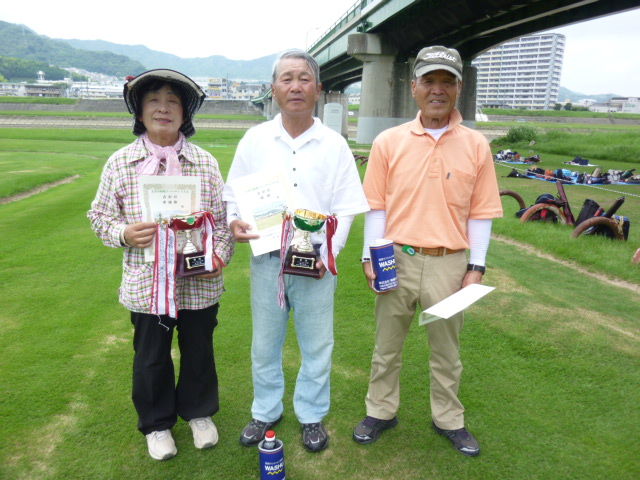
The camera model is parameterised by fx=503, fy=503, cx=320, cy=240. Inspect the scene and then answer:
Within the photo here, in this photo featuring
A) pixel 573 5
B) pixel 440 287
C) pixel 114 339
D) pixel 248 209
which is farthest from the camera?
pixel 573 5

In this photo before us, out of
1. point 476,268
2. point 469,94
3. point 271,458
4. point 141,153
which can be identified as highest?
point 469,94

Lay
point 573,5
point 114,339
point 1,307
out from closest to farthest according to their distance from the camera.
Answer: point 114,339
point 1,307
point 573,5

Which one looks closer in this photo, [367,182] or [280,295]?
[280,295]

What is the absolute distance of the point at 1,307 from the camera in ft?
16.8

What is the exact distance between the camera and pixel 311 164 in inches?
107

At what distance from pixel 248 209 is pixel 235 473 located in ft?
4.88

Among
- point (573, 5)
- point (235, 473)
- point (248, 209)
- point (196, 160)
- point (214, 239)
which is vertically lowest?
point (235, 473)

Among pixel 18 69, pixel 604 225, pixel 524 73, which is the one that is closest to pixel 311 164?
pixel 604 225

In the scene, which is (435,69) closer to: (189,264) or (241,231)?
(241,231)

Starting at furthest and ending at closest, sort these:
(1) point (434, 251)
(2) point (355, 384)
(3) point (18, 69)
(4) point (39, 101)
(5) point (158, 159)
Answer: (3) point (18, 69) < (4) point (39, 101) < (2) point (355, 384) < (1) point (434, 251) < (5) point (158, 159)

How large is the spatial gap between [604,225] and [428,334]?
6.57m

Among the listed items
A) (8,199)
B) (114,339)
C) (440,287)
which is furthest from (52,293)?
(8,199)

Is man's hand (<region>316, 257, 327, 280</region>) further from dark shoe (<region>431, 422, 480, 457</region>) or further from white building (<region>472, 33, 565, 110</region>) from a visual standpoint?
white building (<region>472, 33, 565, 110</region>)

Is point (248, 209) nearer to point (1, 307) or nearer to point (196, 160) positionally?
point (196, 160)
